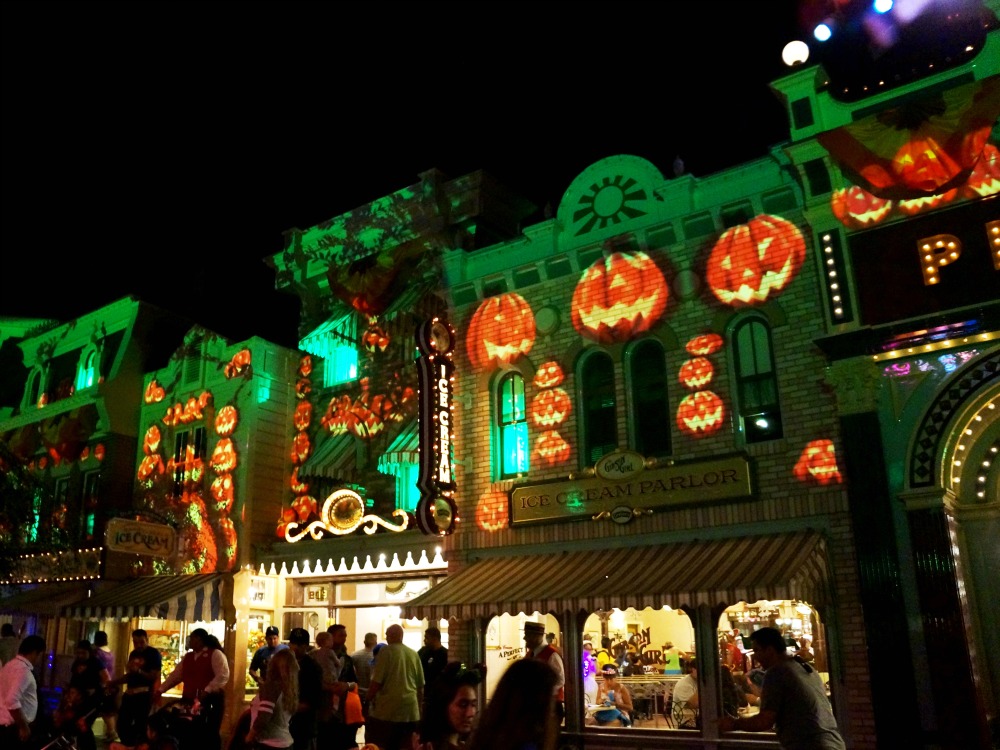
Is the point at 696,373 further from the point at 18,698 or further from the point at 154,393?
the point at 154,393

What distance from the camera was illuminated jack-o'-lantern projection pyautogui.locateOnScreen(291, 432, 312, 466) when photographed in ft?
62.5

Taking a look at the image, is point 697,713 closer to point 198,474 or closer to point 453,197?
point 453,197

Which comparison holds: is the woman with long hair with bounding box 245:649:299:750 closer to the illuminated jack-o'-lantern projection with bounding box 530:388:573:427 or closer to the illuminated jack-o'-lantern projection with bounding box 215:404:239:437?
the illuminated jack-o'-lantern projection with bounding box 530:388:573:427

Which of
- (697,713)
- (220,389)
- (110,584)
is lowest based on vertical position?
(697,713)

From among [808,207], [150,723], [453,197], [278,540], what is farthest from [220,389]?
[808,207]

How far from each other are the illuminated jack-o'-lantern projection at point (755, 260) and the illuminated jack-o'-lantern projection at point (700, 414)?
153 centimetres

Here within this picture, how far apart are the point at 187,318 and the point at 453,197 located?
32.6 feet

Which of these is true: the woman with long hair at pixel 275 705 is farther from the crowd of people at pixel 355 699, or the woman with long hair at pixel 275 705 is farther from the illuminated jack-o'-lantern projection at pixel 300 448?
the illuminated jack-o'-lantern projection at pixel 300 448

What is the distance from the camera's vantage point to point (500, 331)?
52.9 feet

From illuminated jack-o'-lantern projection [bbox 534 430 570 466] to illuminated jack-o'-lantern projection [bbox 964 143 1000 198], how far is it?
7004mm

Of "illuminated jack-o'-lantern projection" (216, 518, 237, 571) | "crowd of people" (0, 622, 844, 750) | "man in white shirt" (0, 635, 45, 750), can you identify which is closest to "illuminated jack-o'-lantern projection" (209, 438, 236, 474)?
"illuminated jack-o'-lantern projection" (216, 518, 237, 571)

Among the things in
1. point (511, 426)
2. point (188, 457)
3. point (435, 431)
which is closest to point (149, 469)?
point (188, 457)

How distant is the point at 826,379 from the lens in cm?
1226

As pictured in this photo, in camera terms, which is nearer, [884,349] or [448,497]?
[884,349]
